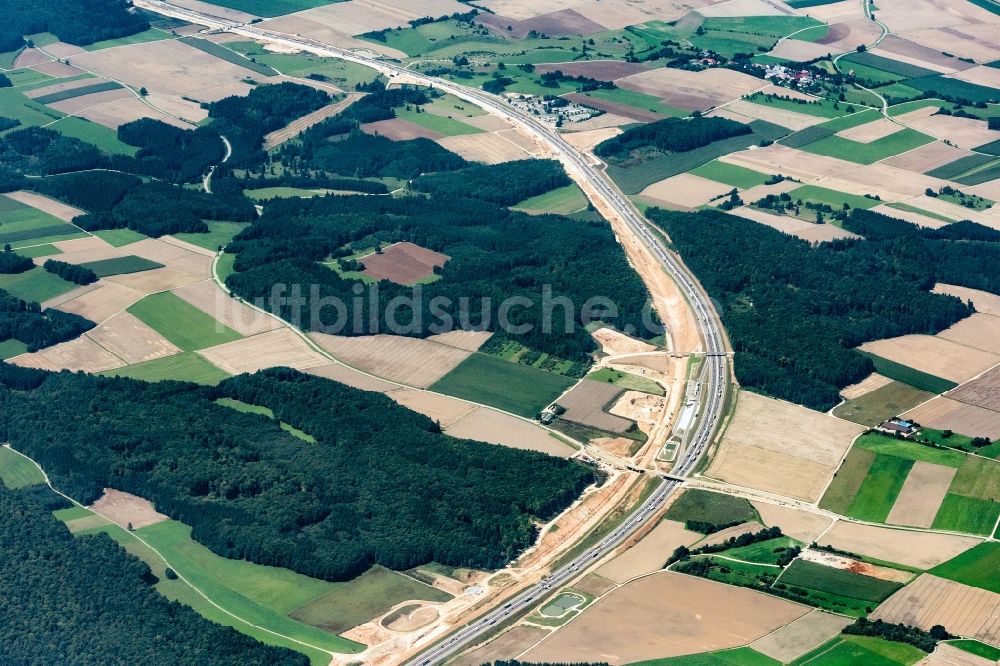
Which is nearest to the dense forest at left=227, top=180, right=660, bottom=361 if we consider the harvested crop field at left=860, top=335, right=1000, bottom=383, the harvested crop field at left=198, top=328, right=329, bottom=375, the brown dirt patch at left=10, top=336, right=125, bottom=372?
the harvested crop field at left=198, top=328, right=329, bottom=375

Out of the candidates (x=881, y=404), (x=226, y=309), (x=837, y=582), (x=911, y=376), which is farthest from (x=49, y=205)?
(x=837, y=582)

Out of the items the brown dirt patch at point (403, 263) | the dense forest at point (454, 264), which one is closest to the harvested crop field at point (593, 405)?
the dense forest at point (454, 264)

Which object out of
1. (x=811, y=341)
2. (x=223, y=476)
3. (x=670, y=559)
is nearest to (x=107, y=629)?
(x=223, y=476)

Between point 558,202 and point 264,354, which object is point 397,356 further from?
point 558,202

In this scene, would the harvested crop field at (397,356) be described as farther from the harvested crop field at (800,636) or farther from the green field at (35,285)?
the harvested crop field at (800,636)

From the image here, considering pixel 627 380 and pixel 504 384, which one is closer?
pixel 504 384
